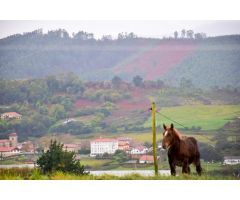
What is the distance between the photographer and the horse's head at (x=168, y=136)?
61.9 ft

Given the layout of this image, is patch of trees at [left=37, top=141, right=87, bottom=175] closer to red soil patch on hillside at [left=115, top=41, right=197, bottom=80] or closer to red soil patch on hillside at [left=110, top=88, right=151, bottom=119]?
red soil patch on hillside at [left=110, top=88, right=151, bottom=119]

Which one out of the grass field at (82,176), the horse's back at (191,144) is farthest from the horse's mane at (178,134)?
the grass field at (82,176)

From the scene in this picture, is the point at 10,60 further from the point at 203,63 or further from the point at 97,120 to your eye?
the point at 203,63

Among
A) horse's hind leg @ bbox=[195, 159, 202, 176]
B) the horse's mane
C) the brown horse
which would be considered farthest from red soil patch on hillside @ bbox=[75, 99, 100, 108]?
horse's hind leg @ bbox=[195, 159, 202, 176]

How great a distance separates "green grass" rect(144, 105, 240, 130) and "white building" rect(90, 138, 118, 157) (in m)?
0.71

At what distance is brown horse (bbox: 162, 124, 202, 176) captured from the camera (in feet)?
62.1

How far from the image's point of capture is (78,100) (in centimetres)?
1981

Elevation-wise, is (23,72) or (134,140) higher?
(23,72)

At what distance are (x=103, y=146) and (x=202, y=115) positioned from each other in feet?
6.36

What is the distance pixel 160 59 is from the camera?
65.2 ft

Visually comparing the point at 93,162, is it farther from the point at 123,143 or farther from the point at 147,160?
the point at 147,160

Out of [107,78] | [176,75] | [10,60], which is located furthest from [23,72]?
[176,75]

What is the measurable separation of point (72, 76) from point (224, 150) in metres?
3.16

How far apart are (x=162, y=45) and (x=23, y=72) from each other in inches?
105
